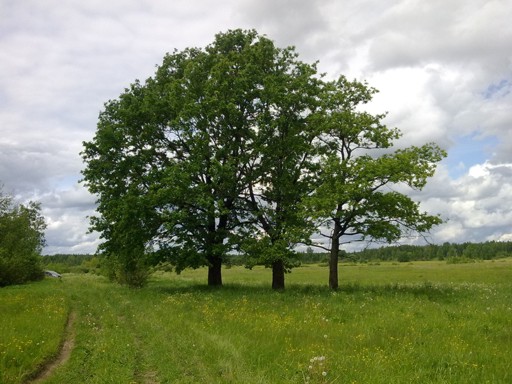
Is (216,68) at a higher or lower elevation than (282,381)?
higher

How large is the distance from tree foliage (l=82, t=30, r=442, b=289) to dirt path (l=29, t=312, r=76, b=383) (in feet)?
43.8

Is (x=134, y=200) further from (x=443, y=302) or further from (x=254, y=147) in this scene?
(x=443, y=302)

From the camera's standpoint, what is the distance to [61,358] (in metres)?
12.1

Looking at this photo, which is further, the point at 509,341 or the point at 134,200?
the point at 134,200

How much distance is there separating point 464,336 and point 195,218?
20.6 metres

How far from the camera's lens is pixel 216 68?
30.0 metres

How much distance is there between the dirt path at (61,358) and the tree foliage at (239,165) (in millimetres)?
13352

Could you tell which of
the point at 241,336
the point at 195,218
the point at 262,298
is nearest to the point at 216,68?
the point at 195,218

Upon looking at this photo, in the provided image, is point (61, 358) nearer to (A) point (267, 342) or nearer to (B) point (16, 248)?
(A) point (267, 342)

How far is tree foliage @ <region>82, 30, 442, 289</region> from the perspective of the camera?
26656 mm

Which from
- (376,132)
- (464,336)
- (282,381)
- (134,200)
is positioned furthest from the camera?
(134,200)

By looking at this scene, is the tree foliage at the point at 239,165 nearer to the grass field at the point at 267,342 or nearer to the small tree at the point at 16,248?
the grass field at the point at 267,342

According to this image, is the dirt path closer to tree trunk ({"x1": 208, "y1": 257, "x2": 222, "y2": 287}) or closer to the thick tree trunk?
tree trunk ({"x1": 208, "y1": 257, "x2": 222, "y2": 287})

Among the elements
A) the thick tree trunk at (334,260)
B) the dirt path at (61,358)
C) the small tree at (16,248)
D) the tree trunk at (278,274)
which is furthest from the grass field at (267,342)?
the small tree at (16,248)
